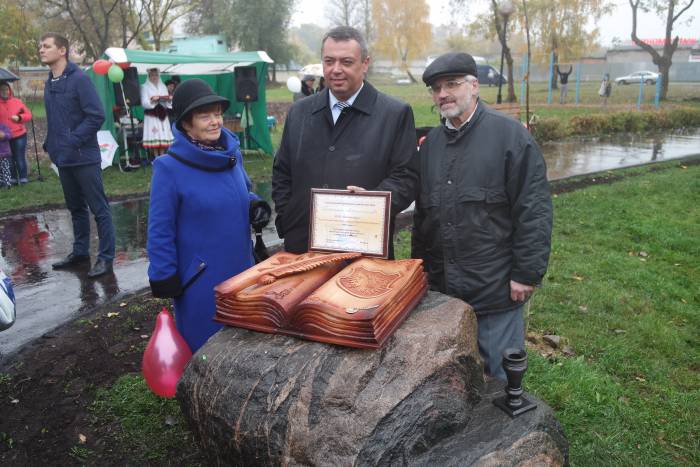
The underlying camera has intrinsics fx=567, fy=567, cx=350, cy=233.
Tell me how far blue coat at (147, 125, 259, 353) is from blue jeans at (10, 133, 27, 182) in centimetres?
919

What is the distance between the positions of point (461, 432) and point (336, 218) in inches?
36.9

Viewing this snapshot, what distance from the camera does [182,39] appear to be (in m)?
44.0

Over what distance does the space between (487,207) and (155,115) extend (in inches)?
404

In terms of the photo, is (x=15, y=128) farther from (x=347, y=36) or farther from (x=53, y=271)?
(x=347, y=36)

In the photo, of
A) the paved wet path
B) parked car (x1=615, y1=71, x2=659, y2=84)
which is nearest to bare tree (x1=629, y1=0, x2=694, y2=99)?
parked car (x1=615, y1=71, x2=659, y2=84)

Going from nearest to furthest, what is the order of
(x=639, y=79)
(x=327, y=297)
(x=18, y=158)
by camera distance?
1. (x=327, y=297)
2. (x=18, y=158)
3. (x=639, y=79)

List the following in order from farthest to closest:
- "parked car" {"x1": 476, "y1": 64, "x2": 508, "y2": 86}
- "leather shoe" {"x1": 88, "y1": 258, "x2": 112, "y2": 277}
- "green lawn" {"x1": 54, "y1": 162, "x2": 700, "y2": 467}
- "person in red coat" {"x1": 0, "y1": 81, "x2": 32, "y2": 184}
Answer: "parked car" {"x1": 476, "y1": 64, "x2": 508, "y2": 86} → "person in red coat" {"x1": 0, "y1": 81, "x2": 32, "y2": 184} → "leather shoe" {"x1": 88, "y1": 258, "x2": 112, "y2": 277} → "green lawn" {"x1": 54, "y1": 162, "x2": 700, "y2": 467}

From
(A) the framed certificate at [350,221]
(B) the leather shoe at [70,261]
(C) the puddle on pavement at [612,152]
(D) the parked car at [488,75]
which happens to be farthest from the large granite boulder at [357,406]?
(D) the parked car at [488,75]

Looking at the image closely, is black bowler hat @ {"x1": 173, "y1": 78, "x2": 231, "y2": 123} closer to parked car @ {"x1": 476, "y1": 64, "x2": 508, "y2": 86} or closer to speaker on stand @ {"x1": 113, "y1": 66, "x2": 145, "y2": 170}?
speaker on stand @ {"x1": 113, "y1": 66, "x2": 145, "y2": 170}

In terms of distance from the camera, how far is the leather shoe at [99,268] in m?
5.62

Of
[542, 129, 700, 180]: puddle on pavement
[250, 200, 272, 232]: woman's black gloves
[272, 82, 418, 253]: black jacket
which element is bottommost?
[542, 129, 700, 180]: puddle on pavement

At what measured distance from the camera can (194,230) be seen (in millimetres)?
2701

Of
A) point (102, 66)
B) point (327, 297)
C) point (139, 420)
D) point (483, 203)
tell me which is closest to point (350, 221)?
point (327, 297)

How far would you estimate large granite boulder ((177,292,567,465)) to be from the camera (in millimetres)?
1853
